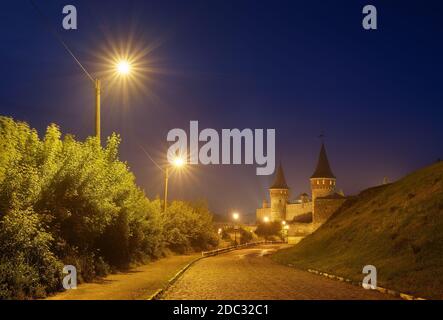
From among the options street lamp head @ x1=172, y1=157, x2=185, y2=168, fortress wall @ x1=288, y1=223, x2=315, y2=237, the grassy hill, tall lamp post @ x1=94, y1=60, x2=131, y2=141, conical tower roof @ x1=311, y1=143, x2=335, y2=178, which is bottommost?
fortress wall @ x1=288, y1=223, x2=315, y2=237

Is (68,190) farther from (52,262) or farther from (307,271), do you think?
(307,271)

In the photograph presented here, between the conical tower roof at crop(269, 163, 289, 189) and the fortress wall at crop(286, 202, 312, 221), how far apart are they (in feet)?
38.4

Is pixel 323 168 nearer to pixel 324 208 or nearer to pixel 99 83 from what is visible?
pixel 324 208

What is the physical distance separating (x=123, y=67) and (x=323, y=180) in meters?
108

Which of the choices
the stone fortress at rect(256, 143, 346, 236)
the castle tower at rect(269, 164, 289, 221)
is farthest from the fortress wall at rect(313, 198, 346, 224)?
the castle tower at rect(269, 164, 289, 221)

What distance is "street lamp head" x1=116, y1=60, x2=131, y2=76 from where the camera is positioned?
23281 millimetres

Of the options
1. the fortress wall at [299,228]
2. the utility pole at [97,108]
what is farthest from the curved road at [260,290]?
the fortress wall at [299,228]

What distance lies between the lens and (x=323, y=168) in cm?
12888

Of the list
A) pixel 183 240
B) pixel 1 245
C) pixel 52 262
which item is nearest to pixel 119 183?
pixel 52 262

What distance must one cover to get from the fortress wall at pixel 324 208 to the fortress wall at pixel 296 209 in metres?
54.3

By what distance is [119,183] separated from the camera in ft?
89.9

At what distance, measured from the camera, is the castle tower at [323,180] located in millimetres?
127000

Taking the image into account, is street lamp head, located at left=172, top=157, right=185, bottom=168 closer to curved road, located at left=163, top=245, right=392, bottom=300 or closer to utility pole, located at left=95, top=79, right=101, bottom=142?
curved road, located at left=163, top=245, right=392, bottom=300

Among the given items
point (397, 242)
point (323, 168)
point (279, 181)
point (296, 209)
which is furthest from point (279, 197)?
point (397, 242)
